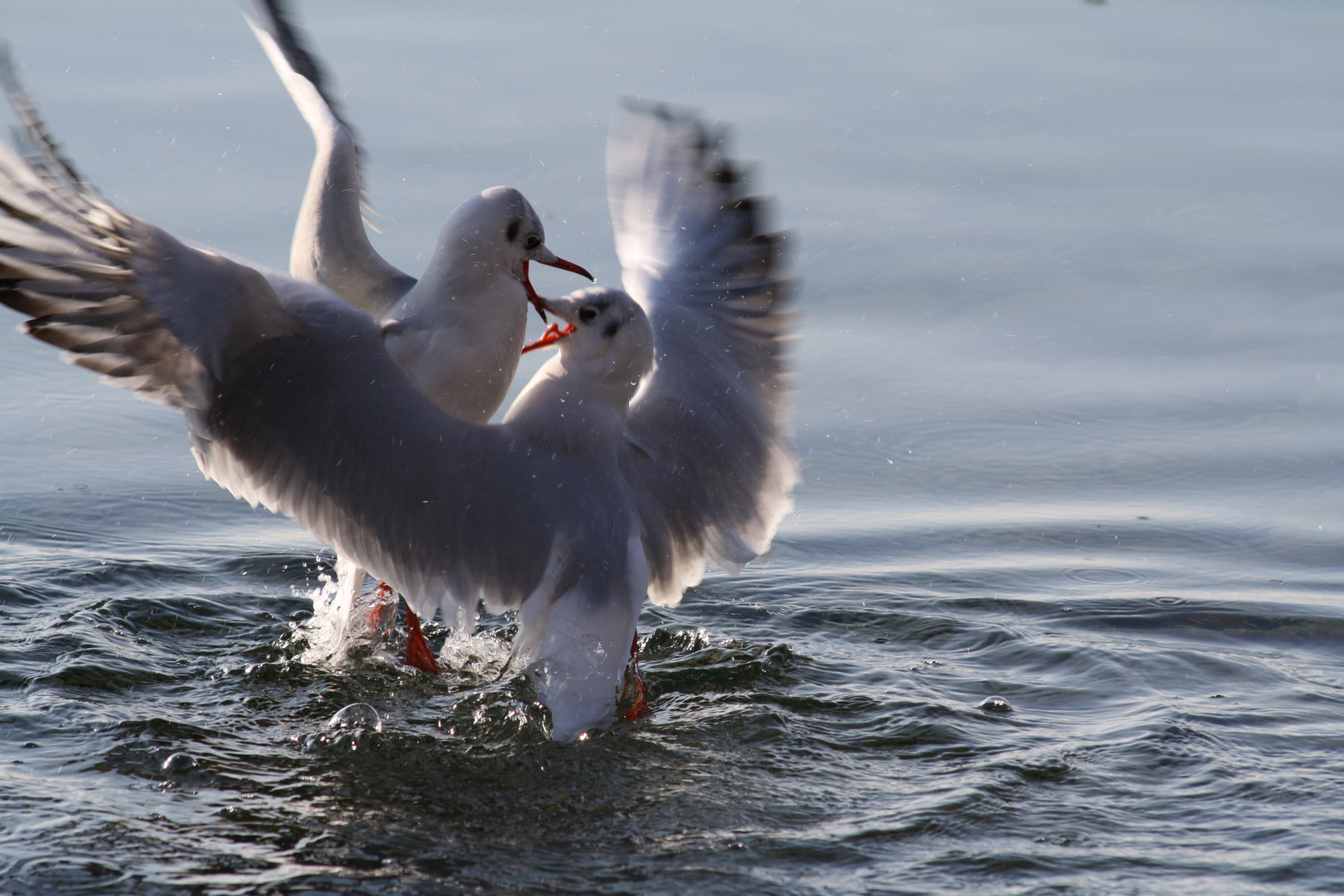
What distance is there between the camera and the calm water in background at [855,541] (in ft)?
13.2

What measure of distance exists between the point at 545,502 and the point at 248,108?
5111 millimetres

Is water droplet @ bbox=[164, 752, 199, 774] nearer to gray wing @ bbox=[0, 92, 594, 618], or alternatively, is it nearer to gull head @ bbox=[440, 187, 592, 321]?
gray wing @ bbox=[0, 92, 594, 618]

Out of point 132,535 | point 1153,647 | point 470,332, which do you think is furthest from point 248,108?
point 1153,647

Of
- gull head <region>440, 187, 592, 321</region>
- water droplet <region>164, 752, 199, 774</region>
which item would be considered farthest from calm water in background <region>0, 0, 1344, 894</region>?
gull head <region>440, 187, 592, 321</region>

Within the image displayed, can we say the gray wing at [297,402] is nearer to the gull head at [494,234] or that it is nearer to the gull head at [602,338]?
the gull head at [602,338]

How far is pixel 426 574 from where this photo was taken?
4.55 m

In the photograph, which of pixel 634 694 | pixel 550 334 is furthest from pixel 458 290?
pixel 634 694

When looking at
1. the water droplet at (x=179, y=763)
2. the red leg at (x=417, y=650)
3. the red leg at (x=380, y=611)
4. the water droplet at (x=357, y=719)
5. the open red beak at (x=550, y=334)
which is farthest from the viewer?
the red leg at (x=380, y=611)

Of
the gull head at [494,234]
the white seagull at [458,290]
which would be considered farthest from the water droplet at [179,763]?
the gull head at [494,234]

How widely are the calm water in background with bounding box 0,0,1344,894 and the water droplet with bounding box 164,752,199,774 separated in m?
0.01

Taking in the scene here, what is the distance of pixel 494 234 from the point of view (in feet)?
17.0

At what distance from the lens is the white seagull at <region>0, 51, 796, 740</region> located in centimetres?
394

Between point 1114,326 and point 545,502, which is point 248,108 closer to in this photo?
point 1114,326

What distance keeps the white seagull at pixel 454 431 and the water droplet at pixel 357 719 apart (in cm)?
36
